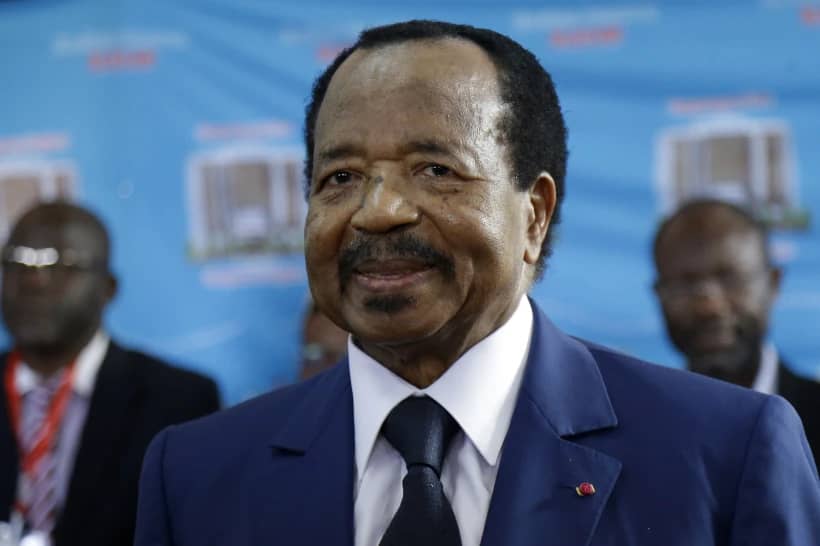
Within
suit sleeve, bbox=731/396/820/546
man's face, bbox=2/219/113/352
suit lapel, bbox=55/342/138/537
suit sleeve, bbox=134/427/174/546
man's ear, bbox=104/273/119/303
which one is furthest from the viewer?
man's ear, bbox=104/273/119/303

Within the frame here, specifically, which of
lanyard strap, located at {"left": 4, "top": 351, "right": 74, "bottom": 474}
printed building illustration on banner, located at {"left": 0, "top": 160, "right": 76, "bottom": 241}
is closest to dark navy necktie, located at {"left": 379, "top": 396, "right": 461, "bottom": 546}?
lanyard strap, located at {"left": 4, "top": 351, "right": 74, "bottom": 474}

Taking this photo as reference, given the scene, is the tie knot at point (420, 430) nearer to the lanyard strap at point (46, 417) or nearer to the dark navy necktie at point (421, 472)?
the dark navy necktie at point (421, 472)

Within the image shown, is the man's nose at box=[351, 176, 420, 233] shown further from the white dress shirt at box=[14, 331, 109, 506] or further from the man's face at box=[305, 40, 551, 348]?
the white dress shirt at box=[14, 331, 109, 506]

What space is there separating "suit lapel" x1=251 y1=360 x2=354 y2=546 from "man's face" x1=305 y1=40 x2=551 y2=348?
0.17 m

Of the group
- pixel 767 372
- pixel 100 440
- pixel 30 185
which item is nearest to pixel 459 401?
pixel 767 372

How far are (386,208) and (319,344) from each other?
2177 millimetres

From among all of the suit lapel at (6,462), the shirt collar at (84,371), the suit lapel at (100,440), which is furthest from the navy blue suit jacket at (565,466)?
the shirt collar at (84,371)

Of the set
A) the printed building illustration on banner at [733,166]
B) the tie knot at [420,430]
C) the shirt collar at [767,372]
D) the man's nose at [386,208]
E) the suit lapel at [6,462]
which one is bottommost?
the suit lapel at [6,462]

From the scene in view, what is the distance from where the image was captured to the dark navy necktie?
5.08 ft

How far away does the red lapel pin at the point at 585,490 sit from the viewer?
5.14ft

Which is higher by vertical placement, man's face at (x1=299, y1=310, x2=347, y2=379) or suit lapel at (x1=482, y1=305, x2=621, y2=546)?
suit lapel at (x1=482, y1=305, x2=621, y2=546)

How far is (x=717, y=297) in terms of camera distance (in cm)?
347

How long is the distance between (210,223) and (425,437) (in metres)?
2.45

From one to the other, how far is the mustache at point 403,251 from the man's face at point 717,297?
77.7 inches
